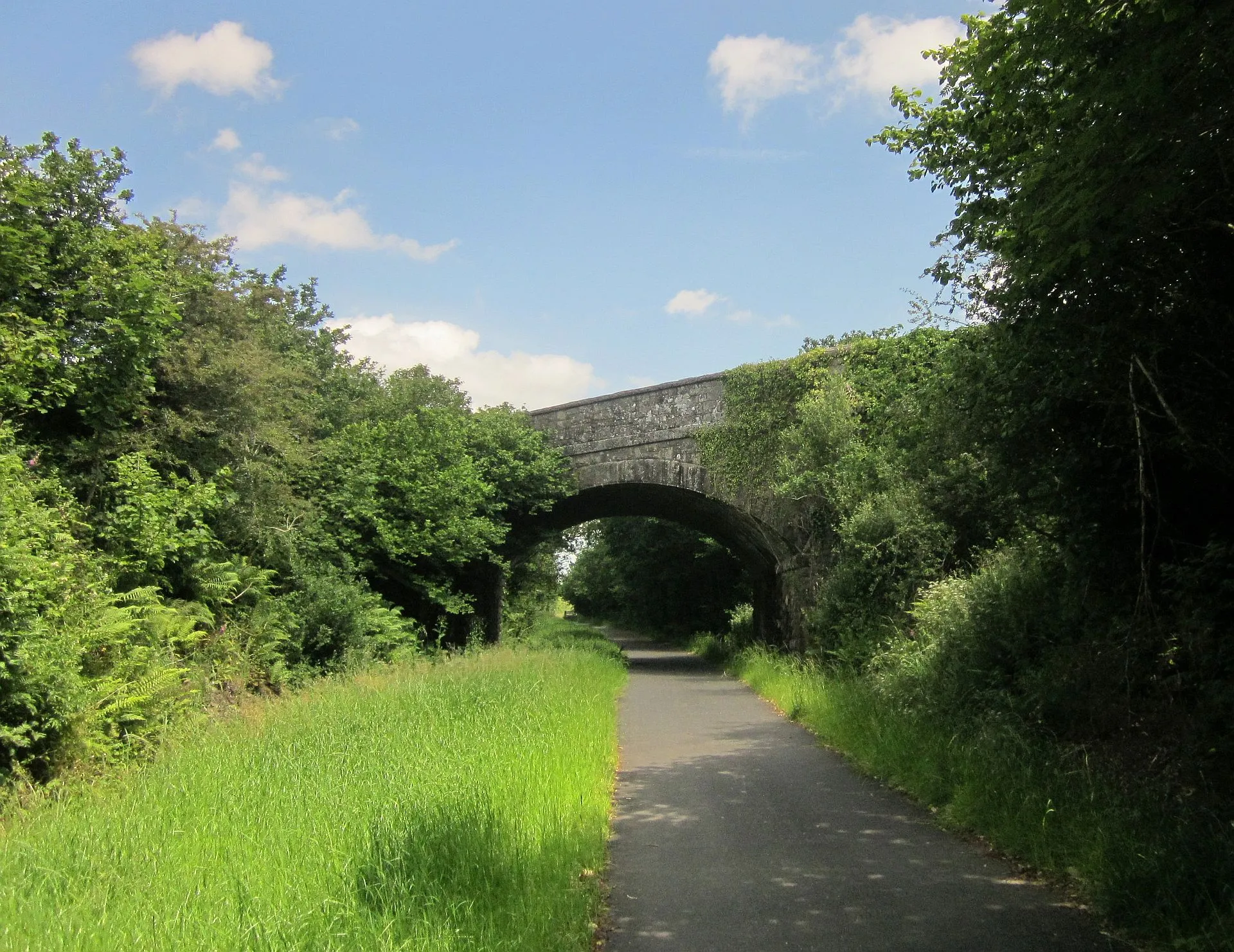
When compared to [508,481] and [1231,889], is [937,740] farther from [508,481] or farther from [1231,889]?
[508,481]

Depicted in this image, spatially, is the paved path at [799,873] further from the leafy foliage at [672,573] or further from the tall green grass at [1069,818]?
the leafy foliage at [672,573]

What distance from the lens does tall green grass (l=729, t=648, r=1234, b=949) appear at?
4.04 meters

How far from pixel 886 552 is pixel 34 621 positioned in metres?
10.1

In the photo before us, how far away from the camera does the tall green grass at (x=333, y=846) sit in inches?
140

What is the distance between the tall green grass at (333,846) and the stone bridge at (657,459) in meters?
10.5

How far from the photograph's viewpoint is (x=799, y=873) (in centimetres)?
517

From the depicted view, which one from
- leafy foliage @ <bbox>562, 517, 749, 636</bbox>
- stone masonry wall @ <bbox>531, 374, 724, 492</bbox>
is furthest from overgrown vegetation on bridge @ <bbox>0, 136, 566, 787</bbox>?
leafy foliage @ <bbox>562, 517, 749, 636</bbox>

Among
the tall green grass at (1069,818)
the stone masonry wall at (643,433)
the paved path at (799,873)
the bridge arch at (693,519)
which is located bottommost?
the paved path at (799,873)

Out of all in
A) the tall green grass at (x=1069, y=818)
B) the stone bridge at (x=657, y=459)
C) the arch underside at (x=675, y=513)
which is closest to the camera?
the tall green grass at (x=1069, y=818)

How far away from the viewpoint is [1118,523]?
6.87 meters

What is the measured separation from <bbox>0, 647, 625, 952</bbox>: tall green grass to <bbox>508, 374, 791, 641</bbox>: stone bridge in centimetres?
1048

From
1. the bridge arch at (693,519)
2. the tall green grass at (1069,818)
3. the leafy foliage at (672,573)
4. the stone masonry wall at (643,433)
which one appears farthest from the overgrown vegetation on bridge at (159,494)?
the leafy foliage at (672,573)

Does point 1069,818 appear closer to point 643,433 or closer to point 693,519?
point 643,433

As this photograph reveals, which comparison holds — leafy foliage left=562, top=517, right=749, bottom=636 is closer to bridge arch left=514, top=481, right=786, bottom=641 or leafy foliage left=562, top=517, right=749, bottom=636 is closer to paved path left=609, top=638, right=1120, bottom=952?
bridge arch left=514, top=481, right=786, bottom=641
